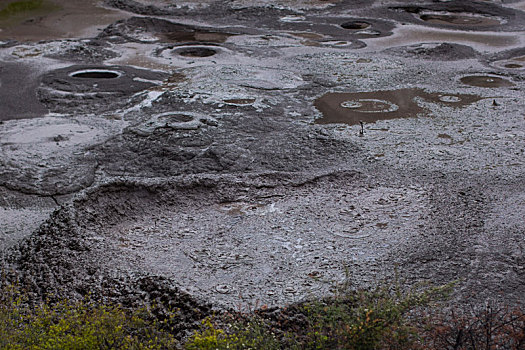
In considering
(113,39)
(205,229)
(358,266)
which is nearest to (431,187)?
(358,266)

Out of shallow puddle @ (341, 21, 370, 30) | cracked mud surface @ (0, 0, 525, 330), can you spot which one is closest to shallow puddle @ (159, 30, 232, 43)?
cracked mud surface @ (0, 0, 525, 330)

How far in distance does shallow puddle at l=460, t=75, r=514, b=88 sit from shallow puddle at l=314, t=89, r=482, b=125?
78 centimetres

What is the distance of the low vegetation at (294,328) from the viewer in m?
2.79

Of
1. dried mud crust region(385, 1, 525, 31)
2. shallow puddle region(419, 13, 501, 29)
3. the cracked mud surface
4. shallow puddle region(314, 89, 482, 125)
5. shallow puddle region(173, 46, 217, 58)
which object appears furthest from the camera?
shallow puddle region(419, 13, 501, 29)

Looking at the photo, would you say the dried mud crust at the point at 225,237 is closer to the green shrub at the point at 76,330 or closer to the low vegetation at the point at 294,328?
the low vegetation at the point at 294,328

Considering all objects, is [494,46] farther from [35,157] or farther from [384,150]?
[35,157]

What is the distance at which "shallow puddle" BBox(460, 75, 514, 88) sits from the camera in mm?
8680

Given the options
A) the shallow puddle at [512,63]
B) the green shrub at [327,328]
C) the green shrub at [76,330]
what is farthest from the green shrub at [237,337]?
the shallow puddle at [512,63]

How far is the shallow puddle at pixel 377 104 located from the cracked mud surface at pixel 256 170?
0.04 m

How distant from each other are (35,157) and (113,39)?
6626 millimetres

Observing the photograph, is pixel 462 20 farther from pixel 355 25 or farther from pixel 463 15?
pixel 355 25

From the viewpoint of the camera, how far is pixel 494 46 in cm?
1143

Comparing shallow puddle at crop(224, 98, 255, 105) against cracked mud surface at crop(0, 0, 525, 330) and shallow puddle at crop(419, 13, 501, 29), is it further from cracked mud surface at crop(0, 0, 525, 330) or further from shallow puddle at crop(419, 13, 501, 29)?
shallow puddle at crop(419, 13, 501, 29)

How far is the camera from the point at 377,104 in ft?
25.4
